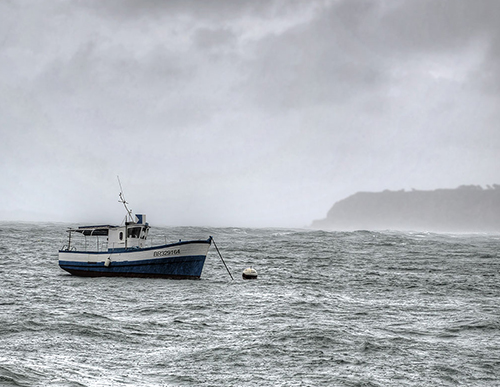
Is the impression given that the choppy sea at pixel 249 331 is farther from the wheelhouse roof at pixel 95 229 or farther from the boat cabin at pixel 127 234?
the wheelhouse roof at pixel 95 229

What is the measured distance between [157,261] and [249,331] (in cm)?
1548

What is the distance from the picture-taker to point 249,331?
771 inches

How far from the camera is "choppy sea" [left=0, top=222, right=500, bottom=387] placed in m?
14.2

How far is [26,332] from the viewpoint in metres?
18.7

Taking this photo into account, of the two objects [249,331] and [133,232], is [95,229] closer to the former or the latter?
[133,232]

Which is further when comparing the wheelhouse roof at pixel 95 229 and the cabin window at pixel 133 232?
the wheelhouse roof at pixel 95 229

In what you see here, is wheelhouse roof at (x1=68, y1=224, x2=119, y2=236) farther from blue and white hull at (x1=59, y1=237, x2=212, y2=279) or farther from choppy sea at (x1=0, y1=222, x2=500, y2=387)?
choppy sea at (x1=0, y1=222, x2=500, y2=387)

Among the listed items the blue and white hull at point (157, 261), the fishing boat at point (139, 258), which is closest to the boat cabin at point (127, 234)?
the fishing boat at point (139, 258)

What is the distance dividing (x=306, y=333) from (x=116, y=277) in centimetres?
1924

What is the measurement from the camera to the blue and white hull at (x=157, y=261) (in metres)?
33.8

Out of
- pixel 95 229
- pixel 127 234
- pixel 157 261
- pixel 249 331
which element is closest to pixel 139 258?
pixel 157 261

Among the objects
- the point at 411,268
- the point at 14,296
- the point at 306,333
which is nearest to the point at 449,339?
the point at 306,333

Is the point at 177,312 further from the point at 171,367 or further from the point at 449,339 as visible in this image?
the point at 449,339

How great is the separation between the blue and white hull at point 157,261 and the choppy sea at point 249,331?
3.12 ft
